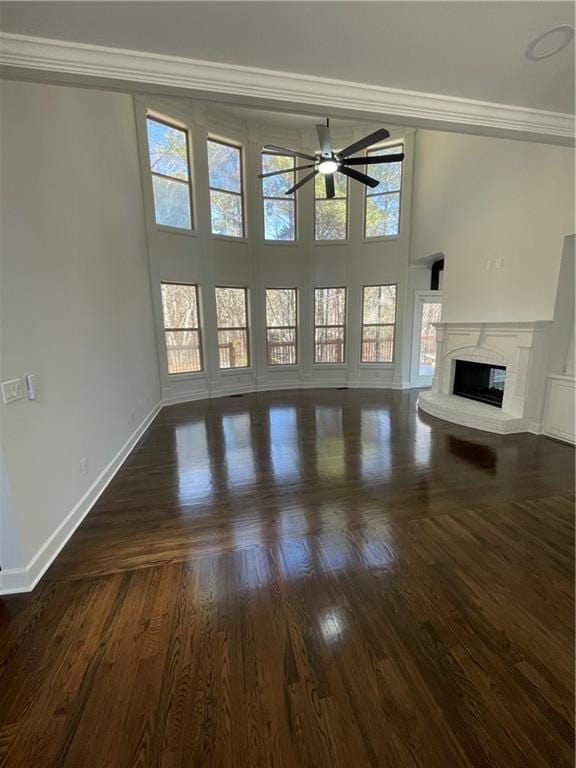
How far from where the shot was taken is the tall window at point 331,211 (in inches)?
284

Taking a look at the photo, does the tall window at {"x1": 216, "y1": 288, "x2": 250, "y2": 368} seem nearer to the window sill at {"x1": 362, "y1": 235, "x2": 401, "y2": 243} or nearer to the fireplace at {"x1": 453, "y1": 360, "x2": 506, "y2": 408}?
the window sill at {"x1": 362, "y1": 235, "x2": 401, "y2": 243}

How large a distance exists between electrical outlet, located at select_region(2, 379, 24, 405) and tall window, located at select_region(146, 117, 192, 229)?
4.93 metres

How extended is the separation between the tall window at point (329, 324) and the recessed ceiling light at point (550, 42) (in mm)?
5950

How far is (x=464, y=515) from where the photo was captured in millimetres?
2611

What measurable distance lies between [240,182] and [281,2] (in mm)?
6100

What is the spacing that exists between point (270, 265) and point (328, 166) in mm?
3258

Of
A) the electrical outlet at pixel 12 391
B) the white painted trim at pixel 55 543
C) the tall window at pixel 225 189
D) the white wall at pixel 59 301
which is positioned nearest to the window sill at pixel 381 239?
the tall window at pixel 225 189

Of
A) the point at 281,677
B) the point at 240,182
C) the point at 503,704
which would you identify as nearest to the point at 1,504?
the point at 281,677

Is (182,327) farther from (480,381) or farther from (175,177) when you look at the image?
(480,381)

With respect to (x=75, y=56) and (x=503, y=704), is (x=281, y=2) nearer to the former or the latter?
(x=75, y=56)

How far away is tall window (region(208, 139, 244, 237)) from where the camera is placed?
6496 millimetres

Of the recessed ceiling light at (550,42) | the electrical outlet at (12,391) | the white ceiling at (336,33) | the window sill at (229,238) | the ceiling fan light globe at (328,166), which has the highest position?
the ceiling fan light globe at (328,166)

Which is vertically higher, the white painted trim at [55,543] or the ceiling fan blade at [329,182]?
the ceiling fan blade at [329,182]

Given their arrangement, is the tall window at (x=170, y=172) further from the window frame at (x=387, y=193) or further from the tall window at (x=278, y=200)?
the window frame at (x=387, y=193)
